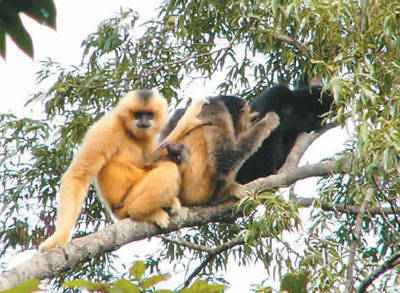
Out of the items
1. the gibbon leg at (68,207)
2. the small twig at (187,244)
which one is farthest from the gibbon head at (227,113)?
the gibbon leg at (68,207)

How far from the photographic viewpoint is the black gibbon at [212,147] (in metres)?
5.66

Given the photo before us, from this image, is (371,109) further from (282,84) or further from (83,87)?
(83,87)

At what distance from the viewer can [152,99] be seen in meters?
5.78

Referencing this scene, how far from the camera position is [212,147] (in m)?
5.67

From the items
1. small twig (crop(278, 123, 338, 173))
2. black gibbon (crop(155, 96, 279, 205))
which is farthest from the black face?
small twig (crop(278, 123, 338, 173))

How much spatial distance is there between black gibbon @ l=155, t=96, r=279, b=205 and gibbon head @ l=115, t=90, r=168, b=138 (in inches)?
9.0

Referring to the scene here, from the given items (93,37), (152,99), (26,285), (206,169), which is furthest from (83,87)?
(26,285)

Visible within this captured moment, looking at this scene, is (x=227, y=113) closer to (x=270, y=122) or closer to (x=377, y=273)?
(x=270, y=122)

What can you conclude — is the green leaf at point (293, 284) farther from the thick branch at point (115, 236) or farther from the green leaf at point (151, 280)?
the thick branch at point (115, 236)

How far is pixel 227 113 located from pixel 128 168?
1261mm

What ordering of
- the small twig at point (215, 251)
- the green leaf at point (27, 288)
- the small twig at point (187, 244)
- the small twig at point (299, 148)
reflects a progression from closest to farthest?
the green leaf at point (27, 288) → the small twig at point (215, 251) → the small twig at point (187, 244) → the small twig at point (299, 148)

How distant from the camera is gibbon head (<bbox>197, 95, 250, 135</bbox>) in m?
5.81

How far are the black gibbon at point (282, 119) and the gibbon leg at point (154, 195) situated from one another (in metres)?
1.93

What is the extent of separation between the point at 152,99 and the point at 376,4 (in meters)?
2.38
